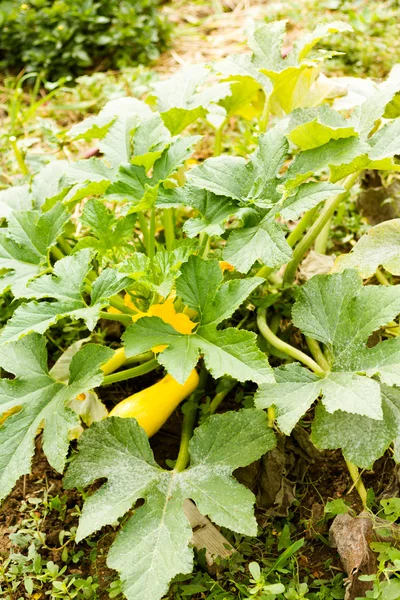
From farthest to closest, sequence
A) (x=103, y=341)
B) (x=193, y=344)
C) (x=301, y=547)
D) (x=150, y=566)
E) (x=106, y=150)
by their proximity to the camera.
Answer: (x=103, y=341) < (x=106, y=150) < (x=301, y=547) < (x=193, y=344) < (x=150, y=566)

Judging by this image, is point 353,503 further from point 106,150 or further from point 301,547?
point 106,150

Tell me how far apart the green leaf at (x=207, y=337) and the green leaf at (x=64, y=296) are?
0.35 ft

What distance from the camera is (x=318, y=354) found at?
1.87 metres

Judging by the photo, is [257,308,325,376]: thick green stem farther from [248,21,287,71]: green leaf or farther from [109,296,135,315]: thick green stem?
[248,21,287,71]: green leaf

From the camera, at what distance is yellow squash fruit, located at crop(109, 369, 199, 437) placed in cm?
184

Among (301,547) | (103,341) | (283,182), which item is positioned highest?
(283,182)

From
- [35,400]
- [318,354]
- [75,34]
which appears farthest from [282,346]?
[75,34]

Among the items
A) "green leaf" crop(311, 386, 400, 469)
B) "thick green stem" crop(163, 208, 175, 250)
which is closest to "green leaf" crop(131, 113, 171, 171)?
"thick green stem" crop(163, 208, 175, 250)

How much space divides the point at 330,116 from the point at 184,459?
1039 millimetres

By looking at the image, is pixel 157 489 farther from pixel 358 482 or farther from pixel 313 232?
pixel 313 232

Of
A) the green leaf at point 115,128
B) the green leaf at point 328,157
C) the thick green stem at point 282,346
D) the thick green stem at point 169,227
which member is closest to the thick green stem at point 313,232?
the thick green stem at point 282,346

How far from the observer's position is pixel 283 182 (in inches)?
68.8

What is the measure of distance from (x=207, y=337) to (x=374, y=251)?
603 mm

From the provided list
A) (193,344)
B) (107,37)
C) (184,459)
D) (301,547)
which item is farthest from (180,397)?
(107,37)
